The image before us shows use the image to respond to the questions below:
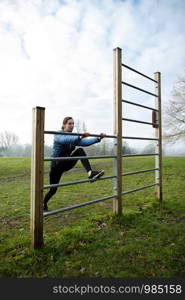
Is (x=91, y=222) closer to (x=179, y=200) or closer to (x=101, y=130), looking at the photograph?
(x=101, y=130)

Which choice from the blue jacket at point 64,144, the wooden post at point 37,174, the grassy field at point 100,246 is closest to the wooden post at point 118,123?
the grassy field at point 100,246

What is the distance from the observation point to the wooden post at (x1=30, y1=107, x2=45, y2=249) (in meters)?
2.34

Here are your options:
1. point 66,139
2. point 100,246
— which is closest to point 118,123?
point 66,139

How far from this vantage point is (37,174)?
7.73 feet

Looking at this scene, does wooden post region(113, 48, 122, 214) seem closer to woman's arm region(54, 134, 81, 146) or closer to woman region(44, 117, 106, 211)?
woman region(44, 117, 106, 211)

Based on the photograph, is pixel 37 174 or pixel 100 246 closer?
pixel 37 174

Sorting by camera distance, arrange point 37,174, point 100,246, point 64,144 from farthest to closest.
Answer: point 64,144 < point 100,246 < point 37,174

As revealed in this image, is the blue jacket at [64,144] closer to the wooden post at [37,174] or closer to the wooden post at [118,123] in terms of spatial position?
the wooden post at [37,174]

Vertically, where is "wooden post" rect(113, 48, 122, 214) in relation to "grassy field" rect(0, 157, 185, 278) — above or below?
above

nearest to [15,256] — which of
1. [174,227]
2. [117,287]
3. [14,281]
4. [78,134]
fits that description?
[14,281]

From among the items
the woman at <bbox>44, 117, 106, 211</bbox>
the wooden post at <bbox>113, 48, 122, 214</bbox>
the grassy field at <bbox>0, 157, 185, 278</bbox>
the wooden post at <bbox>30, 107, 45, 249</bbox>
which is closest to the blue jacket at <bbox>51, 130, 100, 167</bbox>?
the woman at <bbox>44, 117, 106, 211</bbox>

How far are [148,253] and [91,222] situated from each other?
3.58 feet

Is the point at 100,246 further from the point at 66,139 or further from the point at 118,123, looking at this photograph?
the point at 118,123

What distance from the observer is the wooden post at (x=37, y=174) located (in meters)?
2.34
